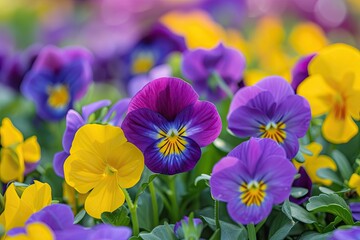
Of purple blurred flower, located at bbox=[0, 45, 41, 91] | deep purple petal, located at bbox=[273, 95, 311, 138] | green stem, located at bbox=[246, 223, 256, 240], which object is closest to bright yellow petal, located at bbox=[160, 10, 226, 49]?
purple blurred flower, located at bbox=[0, 45, 41, 91]

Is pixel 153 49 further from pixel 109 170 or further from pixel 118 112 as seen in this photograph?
pixel 109 170

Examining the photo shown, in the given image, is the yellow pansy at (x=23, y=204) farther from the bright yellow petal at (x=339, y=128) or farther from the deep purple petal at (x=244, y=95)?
the bright yellow petal at (x=339, y=128)

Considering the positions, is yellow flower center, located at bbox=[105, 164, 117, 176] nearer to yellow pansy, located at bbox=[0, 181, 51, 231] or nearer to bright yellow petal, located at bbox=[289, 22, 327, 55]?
yellow pansy, located at bbox=[0, 181, 51, 231]

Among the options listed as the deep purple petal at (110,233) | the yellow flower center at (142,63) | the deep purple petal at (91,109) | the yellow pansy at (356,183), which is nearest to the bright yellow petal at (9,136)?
the deep purple petal at (91,109)

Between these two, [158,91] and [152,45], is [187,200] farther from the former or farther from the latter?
[152,45]

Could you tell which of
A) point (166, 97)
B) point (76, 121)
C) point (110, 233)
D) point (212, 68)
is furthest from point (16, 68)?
point (110, 233)
